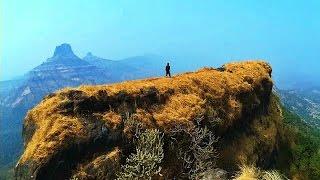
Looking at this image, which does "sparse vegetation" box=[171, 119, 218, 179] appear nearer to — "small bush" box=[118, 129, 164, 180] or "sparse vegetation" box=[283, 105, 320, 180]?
"small bush" box=[118, 129, 164, 180]

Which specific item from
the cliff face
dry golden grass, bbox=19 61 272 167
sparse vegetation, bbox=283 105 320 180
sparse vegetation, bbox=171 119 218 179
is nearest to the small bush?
the cliff face

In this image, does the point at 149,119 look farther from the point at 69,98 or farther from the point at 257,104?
the point at 257,104

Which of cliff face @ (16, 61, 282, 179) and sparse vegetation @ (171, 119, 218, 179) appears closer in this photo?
cliff face @ (16, 61, 282, 179)

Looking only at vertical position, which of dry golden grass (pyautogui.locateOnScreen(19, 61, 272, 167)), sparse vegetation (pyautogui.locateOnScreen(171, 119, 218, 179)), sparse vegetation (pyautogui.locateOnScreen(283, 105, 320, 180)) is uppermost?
dry golden grass (pyautogui.locateOnScreen(19, 61, 272, 167))

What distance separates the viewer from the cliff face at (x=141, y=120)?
29.9m

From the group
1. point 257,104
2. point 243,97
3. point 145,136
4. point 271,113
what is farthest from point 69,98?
point 271,113

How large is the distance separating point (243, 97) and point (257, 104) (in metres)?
2.97

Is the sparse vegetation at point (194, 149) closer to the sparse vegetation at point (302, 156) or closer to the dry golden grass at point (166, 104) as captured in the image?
the dry golden grass at point (166, 104)

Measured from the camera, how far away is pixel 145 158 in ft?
101

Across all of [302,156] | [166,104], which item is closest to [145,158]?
[166,104]

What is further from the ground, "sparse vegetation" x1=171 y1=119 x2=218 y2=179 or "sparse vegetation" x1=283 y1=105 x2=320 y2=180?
"sparse vegetation" x1=171 y1=119 x2=218 y2=179

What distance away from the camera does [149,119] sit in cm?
3456

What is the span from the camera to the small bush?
99.2 ft

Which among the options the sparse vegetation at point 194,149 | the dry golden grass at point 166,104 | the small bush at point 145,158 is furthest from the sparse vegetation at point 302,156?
the small bush at point 145,158
